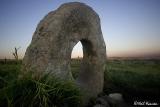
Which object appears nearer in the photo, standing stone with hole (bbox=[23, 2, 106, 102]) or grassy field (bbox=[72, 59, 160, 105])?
standing stone with hole (bbox=[23, 2, 106, 102])

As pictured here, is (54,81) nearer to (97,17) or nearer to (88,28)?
(88,28)

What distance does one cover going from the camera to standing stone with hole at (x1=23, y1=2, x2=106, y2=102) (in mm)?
6625

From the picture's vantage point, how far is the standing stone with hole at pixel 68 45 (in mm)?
6625

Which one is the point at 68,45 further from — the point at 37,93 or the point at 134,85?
the point at 134,85

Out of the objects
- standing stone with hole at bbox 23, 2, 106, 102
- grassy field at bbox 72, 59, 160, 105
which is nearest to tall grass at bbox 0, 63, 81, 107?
standing stone with hole at bbox 23, 2, 106, 102

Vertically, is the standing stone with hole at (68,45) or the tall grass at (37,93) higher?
the standing stone with hole at (68,45)

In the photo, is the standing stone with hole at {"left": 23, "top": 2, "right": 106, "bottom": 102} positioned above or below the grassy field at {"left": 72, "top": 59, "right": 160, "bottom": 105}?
→ above

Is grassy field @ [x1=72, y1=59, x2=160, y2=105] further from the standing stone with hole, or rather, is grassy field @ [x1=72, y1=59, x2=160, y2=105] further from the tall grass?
the tall grass

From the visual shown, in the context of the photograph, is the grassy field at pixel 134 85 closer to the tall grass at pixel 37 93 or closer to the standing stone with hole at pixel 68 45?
the standing stone with hole at pixel 68 45

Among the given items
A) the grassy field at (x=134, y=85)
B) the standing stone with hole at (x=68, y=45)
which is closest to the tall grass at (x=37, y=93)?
the standing stone with hole at (x=68, y=45)

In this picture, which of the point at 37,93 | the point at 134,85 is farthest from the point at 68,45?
the point at 134,85

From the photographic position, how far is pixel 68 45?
7199mm

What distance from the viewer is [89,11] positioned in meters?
8.61

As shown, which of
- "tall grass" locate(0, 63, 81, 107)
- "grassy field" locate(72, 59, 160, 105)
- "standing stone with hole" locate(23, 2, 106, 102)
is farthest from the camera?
"grassy field" locate(72, 59, 160, 105)
